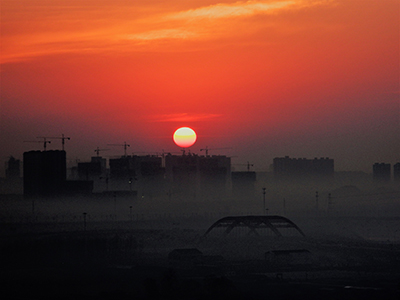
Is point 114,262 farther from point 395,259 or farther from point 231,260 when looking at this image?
point 395,259

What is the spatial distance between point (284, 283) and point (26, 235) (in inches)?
3079

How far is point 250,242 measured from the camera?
18862 cm

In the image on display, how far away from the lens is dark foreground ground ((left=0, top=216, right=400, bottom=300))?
343ft

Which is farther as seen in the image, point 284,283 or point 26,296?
point 284,283

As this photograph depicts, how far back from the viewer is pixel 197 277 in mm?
121625

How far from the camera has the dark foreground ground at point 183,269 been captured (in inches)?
4117

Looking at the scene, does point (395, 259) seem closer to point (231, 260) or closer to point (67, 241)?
point (231, 260)

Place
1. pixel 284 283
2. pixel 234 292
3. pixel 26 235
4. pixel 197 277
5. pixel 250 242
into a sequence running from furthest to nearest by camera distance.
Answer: pixel 250 242 < pixel 26 235 < pixel 197 277 < pixel 284 283 < pixel 234 292

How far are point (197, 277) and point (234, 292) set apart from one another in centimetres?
2007

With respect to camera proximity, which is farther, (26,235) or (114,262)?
(26,235)

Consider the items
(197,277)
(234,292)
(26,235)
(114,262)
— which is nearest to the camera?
(234,292)

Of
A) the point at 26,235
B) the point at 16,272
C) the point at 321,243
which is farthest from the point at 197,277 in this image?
the point at 321,243

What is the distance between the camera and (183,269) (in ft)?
433

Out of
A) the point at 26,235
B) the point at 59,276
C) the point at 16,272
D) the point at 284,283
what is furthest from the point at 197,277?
the point at 26,235
